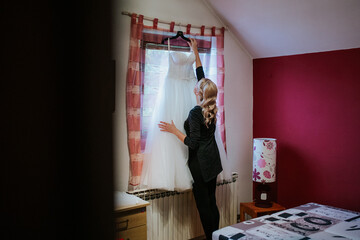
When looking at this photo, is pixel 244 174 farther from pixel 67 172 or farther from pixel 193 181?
pixel 67 172

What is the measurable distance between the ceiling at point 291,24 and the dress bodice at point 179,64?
76 cm

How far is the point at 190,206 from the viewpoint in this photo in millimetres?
3148

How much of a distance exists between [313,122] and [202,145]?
51.7 inches

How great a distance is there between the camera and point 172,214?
3031 millimetres

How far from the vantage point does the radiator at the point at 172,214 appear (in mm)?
2914

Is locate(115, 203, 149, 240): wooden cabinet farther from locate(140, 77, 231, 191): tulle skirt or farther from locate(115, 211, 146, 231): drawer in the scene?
locate(140, 77, 231, 191): tulle skirt

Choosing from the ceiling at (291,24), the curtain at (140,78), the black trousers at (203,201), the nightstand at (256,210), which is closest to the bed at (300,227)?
the black trousers at (203,201)

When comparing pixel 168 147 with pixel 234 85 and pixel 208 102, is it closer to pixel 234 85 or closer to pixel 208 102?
pixel 208 102

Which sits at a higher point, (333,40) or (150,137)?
(333,40)

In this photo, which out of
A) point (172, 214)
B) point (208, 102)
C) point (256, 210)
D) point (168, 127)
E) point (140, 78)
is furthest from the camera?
point (256, 210)

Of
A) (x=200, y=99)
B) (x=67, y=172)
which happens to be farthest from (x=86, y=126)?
(x=200, y=99)

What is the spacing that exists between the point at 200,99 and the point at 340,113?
4.51ft

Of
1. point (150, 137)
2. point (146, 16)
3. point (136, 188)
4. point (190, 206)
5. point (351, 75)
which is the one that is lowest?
point (190, 206)

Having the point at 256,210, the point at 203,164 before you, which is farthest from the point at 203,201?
the point at 256,210
